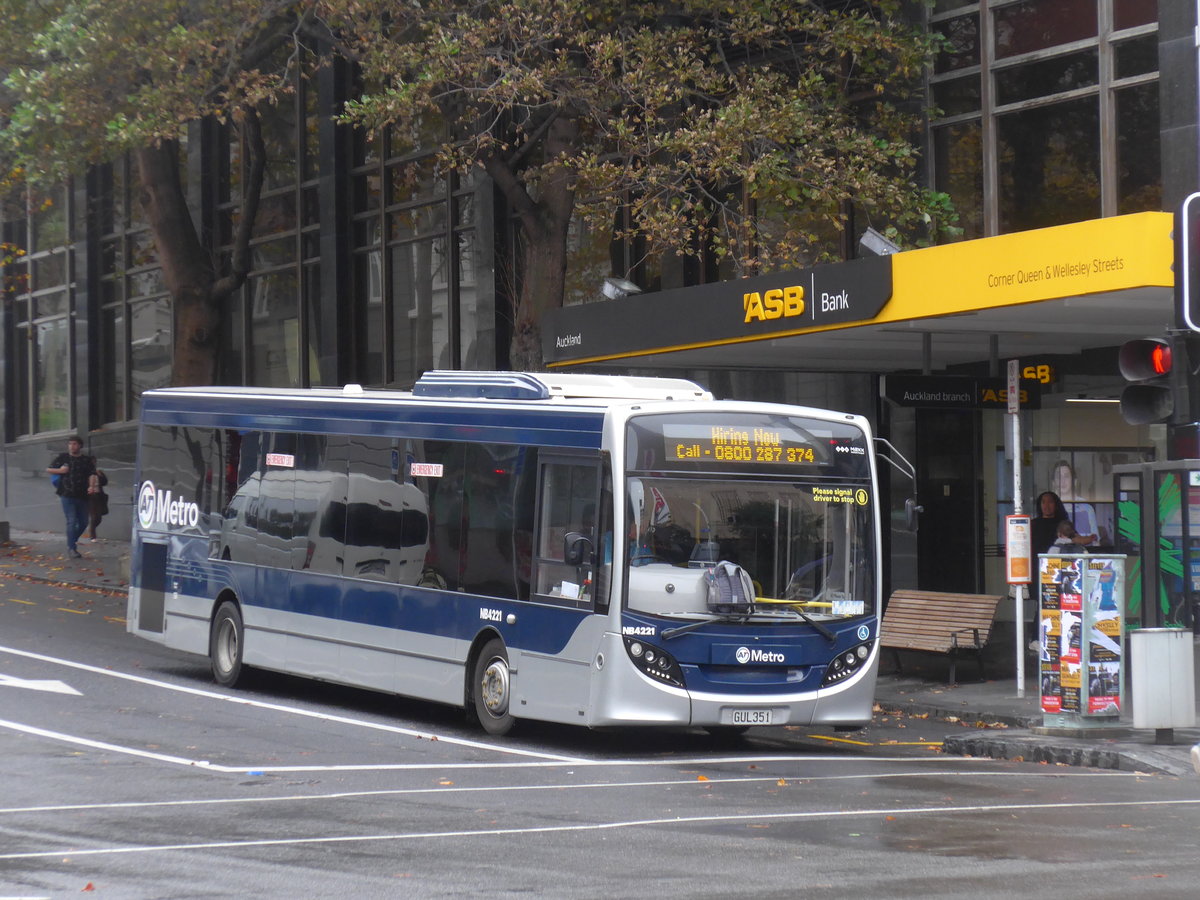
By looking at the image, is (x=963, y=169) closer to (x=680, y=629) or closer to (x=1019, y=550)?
(x=1019, y=550)

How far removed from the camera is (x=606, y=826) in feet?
29.7

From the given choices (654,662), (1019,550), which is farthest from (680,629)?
(1019,550)

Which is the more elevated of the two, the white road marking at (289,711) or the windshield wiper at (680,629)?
the windshield wiper at (680,629)

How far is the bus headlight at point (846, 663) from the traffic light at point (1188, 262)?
361 cm

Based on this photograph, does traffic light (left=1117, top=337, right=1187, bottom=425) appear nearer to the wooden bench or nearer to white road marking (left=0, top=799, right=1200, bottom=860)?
white road marking (left=0, top=799, right=1200, bottom=860)

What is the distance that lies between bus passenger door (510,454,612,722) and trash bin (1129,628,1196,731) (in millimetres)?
4189

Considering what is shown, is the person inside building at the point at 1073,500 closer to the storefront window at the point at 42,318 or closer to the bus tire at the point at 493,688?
the bus tire at the point at 493,688

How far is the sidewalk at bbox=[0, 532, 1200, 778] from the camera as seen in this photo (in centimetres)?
1252

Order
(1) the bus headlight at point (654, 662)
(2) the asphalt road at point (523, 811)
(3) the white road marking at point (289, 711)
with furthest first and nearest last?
(3) the white road marking at point (289, 711), (1) the bus headlight at point (654, 662), (2) the asphalt road at point (523, 811)

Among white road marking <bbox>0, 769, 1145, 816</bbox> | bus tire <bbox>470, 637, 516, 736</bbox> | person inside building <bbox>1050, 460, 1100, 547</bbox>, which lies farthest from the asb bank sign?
person inside building <bbox>1050, 460, 1100, 547</bbox>

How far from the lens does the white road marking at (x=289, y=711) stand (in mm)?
12844

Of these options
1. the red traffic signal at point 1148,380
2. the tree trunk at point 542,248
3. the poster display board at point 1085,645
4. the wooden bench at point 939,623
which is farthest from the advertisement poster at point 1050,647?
the tree trunk at point 542,248

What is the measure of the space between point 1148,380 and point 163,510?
10829mm

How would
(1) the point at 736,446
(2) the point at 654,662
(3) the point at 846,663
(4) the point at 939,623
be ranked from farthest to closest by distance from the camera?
(4) the point at 939,623
(3) the point at 846,663
(1) the point at 736,446
(2) the point at 654,662
